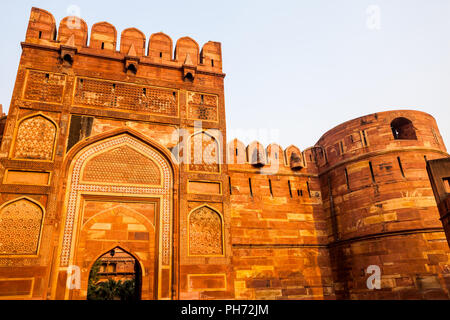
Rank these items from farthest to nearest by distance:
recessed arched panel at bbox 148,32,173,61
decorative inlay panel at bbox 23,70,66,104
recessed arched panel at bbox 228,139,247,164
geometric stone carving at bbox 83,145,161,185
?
recessed arched panel at bbox 228,139,247,164
recessed arched panel at bbox 148,32,173,61
decorative inlay panel at bbox 23,70,66,104
geometric stone carving at bbox 83,145,161,185

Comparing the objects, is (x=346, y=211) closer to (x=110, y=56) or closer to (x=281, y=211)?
(x=281, y=211)

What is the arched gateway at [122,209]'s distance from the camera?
6688 mm

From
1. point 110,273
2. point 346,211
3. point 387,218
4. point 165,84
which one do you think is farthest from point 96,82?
point 110,273

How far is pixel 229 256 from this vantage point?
24.1 feet

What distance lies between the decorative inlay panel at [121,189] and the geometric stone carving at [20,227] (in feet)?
1.75

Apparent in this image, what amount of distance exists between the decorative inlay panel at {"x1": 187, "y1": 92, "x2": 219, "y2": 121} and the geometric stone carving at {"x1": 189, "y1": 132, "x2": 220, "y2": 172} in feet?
1.73

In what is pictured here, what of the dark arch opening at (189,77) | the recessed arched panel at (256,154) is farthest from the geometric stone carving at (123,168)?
the recessed arched panel at (256,154)

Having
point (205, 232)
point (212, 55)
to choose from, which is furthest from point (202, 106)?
point (205, 232)

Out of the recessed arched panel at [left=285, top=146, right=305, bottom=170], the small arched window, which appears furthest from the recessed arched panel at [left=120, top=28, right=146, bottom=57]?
the small arched window

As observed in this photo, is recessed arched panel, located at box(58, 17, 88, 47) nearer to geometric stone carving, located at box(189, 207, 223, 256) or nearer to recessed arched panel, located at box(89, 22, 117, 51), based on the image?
recessed arched panel, located at box(89, 22, 117, 51)

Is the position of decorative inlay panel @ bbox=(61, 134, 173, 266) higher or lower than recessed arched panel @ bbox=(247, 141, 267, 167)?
lower

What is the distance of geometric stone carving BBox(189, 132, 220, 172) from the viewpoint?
8.08m

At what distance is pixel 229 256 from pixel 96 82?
5.22 metres

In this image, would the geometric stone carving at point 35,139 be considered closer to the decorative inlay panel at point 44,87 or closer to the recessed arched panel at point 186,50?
the decorative inlay panel at point 44,87
